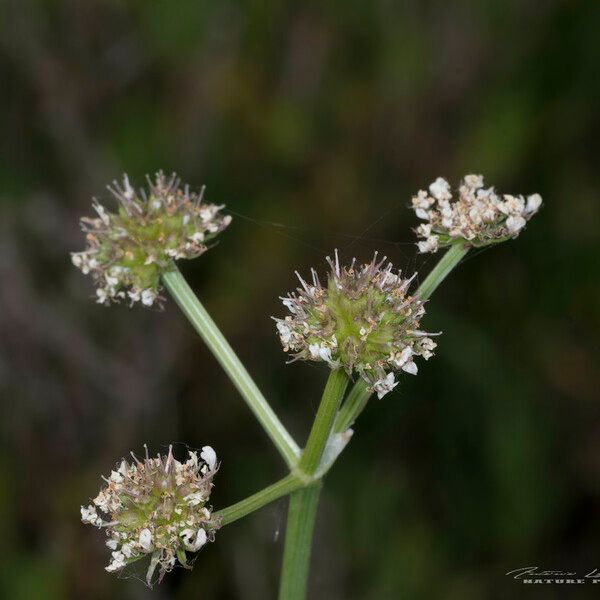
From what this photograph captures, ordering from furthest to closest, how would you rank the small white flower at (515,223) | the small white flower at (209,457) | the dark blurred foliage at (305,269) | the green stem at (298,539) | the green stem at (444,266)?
the dark blurred foliage at (305,269), the small white flower at (515,223), the green stem at (444,266), the green stem at (298,539), the small white flower at (209,457)

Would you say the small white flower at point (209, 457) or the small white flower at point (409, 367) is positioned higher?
the small white flower at point (209, 457)

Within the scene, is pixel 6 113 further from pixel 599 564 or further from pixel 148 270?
pixel 599 564

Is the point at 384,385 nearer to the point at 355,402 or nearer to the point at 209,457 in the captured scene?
the point at 355,402

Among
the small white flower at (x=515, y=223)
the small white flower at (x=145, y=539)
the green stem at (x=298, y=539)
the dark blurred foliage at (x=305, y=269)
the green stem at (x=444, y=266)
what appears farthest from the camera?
the dark blurred foliage at (x=305, y=269)

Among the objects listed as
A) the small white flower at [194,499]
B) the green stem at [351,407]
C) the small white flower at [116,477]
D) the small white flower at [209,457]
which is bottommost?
the small white flower at [194,499]

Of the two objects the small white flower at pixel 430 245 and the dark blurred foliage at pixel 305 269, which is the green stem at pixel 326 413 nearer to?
the small white flower at pixel 430 245

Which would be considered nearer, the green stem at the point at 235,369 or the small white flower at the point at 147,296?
the green stem at the point at 235,369

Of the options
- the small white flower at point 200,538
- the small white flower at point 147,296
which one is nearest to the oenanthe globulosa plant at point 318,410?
the small white flower at point 200,538

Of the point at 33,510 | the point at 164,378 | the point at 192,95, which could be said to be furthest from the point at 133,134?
the point at 33,510
